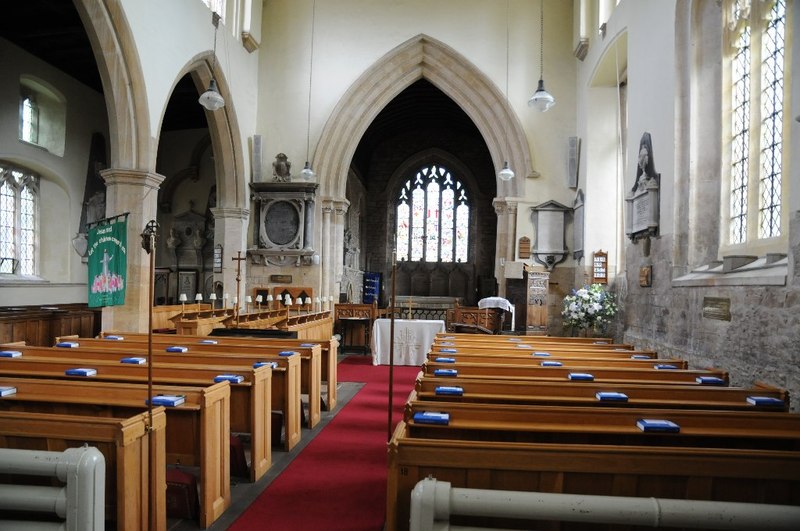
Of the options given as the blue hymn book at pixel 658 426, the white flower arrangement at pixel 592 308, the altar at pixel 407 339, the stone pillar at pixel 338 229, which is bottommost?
the altar at pixel 407 339

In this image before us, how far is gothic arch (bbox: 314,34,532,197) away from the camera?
12.4 meters

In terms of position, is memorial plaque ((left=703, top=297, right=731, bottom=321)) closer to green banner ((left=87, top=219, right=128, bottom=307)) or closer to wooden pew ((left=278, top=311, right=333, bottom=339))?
wooden pew ((left=278, top=311, right=333, bottom=339))

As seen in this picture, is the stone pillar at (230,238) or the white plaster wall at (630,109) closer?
the white plaster wall at (630,109)

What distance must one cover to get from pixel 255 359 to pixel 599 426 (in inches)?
108

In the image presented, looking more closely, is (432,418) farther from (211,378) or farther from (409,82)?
(409,82)

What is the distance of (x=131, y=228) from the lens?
8.63 meters

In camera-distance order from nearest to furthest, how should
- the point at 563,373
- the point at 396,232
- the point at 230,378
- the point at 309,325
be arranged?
the point at 230,378 → the point at 563,373 → the point at 309,325 → the point at 396,232

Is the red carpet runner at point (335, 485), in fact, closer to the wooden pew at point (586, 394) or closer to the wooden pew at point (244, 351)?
the wooden pew at point (244, 351)

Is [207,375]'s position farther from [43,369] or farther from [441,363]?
[441,363]

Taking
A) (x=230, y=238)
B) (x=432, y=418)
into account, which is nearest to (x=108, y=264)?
(x=230, y=238)

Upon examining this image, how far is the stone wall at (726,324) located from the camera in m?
4.27

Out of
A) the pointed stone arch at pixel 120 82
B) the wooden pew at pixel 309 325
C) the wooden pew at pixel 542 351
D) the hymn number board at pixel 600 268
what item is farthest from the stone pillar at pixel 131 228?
the hymn number board at pixel 600 268

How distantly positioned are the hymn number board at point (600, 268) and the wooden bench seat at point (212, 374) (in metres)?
6.93

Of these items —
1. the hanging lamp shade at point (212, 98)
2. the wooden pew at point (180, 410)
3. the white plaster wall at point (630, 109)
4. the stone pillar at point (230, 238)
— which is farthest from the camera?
the stone pillar at point (230, 238)
